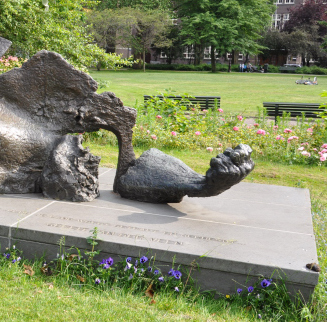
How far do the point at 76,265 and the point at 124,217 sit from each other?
742 mm

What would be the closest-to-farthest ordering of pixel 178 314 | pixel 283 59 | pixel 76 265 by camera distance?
pixel 178 314 < pixel 76 265 < pixel 283 59

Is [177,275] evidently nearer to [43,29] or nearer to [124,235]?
[124,235]

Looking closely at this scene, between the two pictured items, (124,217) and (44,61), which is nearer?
(124,217)

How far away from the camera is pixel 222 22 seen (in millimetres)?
42906

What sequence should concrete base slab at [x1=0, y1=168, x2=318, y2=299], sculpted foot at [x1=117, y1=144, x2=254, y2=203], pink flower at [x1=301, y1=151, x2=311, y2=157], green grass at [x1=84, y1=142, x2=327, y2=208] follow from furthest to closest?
pink flower at [x1=301, y1=151, x2=311, y2=157], green grass at [x1=84, y1=142, x2=327, y2=208], sculpted foot at [x1=117, y1=144, x2=254, y2=203], concrete base slab at [x1=0, y1=168, x2=318, y2=299]

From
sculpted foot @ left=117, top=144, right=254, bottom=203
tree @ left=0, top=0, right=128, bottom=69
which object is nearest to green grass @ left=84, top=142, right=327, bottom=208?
tree @ left=0, top=0, right=128, bottom=69

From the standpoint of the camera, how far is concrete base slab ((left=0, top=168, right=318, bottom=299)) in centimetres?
347

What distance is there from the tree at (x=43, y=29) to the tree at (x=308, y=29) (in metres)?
41.6

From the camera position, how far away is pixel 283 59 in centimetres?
5731

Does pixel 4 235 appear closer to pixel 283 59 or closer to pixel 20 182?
pixel 20 182

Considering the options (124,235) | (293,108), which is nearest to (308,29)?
(293,108)

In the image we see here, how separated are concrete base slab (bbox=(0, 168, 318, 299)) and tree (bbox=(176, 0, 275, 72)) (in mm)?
39199

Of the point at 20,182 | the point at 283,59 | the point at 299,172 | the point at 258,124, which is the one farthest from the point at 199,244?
the point at 283,59

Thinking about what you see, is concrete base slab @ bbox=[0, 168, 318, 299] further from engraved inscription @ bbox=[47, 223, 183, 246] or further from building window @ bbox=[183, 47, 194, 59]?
building window @ bbox=[183, 47, 194, 59]
